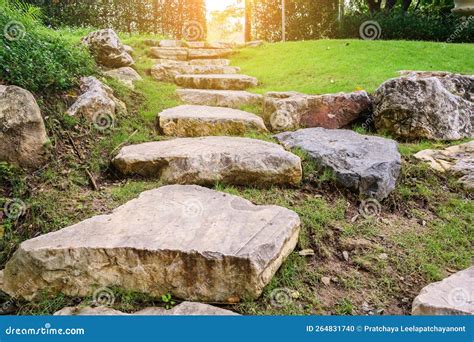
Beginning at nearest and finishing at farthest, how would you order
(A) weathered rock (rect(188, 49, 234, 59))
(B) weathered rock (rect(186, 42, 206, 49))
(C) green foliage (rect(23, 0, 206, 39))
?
(A) weathered rock (rect(188, 49, 234, 59))
(B) weathered rock (rect(186, 42, 206, 49))
(C) green foliage (rect(23, 0, 206, 39))

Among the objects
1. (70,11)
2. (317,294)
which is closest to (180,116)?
(317,294)

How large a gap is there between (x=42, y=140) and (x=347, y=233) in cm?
264

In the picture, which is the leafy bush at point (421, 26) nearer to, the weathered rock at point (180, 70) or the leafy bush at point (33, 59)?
the weathered rock at point (180, 70)

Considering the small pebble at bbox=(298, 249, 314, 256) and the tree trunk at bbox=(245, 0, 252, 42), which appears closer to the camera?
the small pebble at bbox=(298, 249, 314, 256)

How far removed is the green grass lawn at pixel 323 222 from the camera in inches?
89.1

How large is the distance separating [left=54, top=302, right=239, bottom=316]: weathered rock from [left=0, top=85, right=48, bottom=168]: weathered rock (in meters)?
1.58

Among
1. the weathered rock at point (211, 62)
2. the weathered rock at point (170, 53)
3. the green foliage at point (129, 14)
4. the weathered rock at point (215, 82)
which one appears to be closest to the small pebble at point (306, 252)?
the weathered rock at point (215, 82)

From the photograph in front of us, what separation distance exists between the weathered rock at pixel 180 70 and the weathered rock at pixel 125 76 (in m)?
0.72

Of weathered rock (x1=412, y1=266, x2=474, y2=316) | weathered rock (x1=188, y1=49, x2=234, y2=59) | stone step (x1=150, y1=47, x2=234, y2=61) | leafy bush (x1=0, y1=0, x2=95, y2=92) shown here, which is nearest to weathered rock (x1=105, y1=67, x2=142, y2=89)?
leafy bush (x1=0, y1=0, x2=95, y2=92)

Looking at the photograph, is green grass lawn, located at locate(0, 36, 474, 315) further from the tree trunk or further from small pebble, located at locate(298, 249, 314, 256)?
the tree trunk

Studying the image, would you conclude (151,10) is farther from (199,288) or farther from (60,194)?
(199,288)

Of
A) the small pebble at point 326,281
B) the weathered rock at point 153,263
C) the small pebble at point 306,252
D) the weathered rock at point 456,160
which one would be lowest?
the small pebble at point 326,281

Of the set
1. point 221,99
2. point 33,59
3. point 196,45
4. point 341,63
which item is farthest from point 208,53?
point 33,59

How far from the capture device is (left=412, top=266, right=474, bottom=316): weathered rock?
1926 mm
